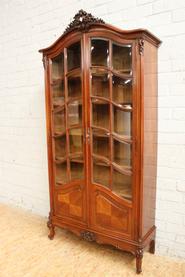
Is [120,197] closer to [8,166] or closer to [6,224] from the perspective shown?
[6,224]

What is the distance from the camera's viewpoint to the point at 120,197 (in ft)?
5.89

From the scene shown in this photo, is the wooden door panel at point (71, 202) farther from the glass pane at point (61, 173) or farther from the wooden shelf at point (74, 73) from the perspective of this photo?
the wooden shelf at point (74, 73)

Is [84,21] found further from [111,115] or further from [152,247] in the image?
[152,247]

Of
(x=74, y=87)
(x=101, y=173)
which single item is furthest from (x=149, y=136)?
(x=74, y=87)

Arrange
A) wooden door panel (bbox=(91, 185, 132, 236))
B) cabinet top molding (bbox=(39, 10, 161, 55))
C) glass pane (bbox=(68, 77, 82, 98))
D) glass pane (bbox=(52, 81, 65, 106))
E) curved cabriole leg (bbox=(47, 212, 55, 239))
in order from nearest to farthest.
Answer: cabinet top molding (bbox=(39, 10, 161, 55)), wooden door panel (bbox=(91, 185, 132, 236)), glass pane (bbox=(68, 77, 82, 98)), glass pane (bbox=(52, 81, 65, 106)), curved cabriole leg (bbox=(47, 212, 55, 239))

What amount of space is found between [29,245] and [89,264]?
617mm

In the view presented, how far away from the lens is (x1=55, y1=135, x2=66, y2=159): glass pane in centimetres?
209

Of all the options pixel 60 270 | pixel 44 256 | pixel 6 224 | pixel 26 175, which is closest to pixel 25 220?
pixel 6 224

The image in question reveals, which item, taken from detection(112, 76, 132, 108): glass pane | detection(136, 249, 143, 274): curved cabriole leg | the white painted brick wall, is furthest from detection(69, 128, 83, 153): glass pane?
detection(136, 249, 143, 274): curved cabriole leg

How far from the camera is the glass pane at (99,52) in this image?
5.76 feet

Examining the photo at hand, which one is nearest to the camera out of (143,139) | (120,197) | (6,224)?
(143,139)

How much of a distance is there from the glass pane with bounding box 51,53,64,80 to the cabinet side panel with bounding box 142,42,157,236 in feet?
2.32

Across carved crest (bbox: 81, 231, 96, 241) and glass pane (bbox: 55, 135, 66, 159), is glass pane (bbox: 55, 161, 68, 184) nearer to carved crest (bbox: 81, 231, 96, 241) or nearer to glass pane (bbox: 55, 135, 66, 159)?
glass pane (bbox: 55, 135, 66, 159)

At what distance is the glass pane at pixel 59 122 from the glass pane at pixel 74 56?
15.4 inches
